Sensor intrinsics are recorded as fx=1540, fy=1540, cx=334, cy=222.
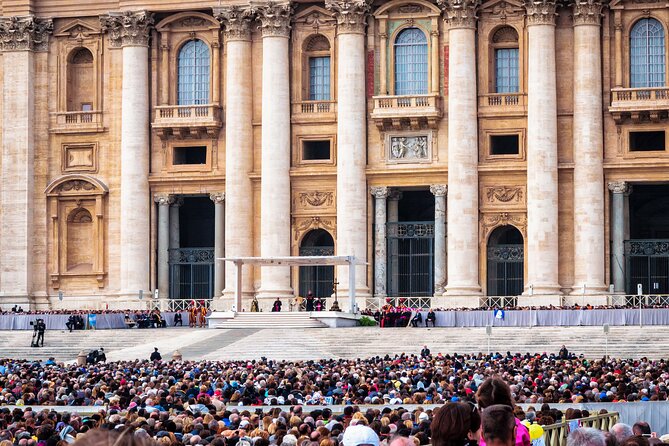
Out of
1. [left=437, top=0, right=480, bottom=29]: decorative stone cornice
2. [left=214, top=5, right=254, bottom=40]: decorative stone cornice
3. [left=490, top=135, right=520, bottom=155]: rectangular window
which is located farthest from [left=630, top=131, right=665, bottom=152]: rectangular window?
[left=214, top=5, right=254, bottom=40]: decorative stone cornice

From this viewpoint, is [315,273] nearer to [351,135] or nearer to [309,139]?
[309,139]

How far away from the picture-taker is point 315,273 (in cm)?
7244

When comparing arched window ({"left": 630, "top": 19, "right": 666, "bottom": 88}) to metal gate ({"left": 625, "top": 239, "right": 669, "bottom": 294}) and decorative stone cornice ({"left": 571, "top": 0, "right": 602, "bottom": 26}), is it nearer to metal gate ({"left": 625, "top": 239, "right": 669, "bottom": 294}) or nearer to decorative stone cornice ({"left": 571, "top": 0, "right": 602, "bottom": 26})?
decorative stone cornice ({"left": 571, "top": 0, "right": 602, "bottom": 26})

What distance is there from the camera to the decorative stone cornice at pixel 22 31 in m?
74.6

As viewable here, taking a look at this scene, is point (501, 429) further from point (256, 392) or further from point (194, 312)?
point (194, 312)

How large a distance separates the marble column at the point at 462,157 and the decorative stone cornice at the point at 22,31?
20260mm

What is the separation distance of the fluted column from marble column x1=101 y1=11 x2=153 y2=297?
1828cm

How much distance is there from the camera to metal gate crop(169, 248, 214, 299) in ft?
242

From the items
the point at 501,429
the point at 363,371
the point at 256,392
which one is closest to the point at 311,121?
the point at 363,371

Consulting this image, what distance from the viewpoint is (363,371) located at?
3569cm

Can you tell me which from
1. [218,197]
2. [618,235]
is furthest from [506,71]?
[218,197]

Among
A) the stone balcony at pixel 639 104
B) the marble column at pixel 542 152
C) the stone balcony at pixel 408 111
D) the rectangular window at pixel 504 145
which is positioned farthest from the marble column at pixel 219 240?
the stone balcony at pixel 639 104

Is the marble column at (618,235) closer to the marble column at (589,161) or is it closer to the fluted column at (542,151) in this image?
the marble column at (589,161)

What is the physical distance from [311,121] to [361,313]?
10.8m
